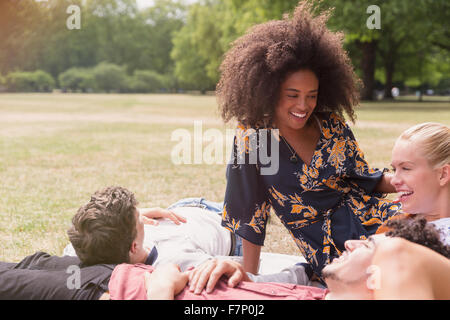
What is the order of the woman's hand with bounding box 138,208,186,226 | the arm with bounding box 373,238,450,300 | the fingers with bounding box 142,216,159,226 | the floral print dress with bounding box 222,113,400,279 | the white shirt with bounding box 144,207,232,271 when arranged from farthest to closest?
1. the woman's hand with bounding box 138,208,186,226
2. the fingers with bounding box 142,216,159,226
3. the white shirt with bounding box 144,207,232,271
4. the floral print dress with bounding box 222,113,400,279
5. the arm with bounding box 373,238,450,300

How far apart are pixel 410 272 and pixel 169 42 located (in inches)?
3208

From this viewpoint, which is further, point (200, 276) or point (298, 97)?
point (298, 97)

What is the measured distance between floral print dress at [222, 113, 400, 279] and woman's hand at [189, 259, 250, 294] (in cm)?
100

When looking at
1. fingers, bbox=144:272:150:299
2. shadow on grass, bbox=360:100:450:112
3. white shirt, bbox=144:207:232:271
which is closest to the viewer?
fingers, bbox=144:272:150:299

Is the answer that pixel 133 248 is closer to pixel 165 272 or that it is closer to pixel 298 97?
pixel 165 272

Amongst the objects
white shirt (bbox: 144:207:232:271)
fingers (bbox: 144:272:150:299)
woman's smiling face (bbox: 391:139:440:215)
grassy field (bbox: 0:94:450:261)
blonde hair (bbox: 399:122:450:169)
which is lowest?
grassy field (bbox: 0:94:450:261)

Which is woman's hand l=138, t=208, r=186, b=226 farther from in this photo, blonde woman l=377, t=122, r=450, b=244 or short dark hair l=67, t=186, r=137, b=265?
blonde woman l=377, t=122, r=450, b=244

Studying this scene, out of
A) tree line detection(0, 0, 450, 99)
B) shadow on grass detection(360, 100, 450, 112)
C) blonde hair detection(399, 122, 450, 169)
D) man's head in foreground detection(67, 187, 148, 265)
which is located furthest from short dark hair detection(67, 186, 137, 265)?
shadow on grass detection(360, 100, 450, 112)

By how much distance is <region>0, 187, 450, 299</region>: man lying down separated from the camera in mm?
1823

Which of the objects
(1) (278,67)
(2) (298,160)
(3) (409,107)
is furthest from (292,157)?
(3) (409,107)

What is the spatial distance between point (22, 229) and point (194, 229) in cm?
233

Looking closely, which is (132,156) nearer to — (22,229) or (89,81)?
(22,229)

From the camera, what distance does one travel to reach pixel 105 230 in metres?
2.68

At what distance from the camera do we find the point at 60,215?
18.9 feet
